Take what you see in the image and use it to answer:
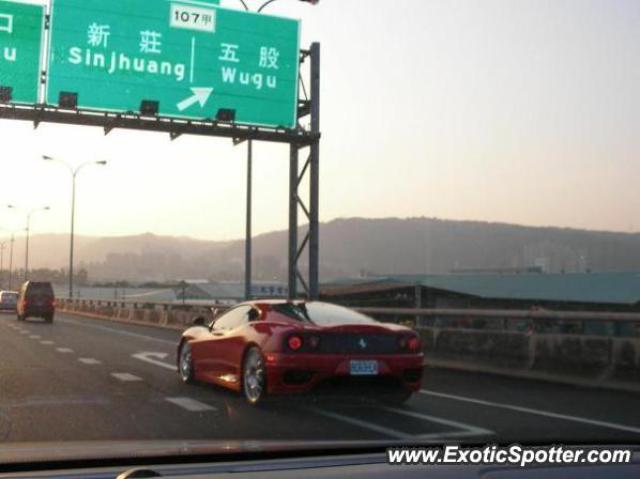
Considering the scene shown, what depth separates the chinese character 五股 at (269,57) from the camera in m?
20.4

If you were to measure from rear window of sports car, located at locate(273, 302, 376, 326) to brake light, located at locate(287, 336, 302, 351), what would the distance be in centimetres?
33

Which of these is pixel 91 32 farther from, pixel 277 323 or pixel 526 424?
pixel 526 424

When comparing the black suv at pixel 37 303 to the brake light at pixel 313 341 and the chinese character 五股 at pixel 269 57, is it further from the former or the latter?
the brake light at pixel 313 341

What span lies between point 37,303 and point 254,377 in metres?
29.4

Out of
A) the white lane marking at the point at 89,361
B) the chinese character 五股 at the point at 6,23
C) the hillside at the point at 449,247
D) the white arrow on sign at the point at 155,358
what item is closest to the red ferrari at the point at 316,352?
the white arrow on sign at the point at 155,358

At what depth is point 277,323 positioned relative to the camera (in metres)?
9.73

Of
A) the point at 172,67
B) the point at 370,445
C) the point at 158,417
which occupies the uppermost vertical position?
the point at 172,67

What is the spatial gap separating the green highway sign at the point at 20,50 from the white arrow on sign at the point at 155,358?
20.3 feet

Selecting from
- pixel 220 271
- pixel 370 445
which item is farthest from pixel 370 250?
pixel 370 445

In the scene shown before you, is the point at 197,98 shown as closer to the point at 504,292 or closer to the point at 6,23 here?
the point at 6,23

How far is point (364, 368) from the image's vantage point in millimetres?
9281

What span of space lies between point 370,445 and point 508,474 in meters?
0.80

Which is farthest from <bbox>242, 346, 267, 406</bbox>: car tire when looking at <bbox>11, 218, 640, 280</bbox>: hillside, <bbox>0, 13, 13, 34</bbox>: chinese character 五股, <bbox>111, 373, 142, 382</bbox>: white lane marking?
<bbox>11, 218, 640, 280</bbox>: hillside

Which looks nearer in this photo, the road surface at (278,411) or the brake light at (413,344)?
the road surface at (278,411)
